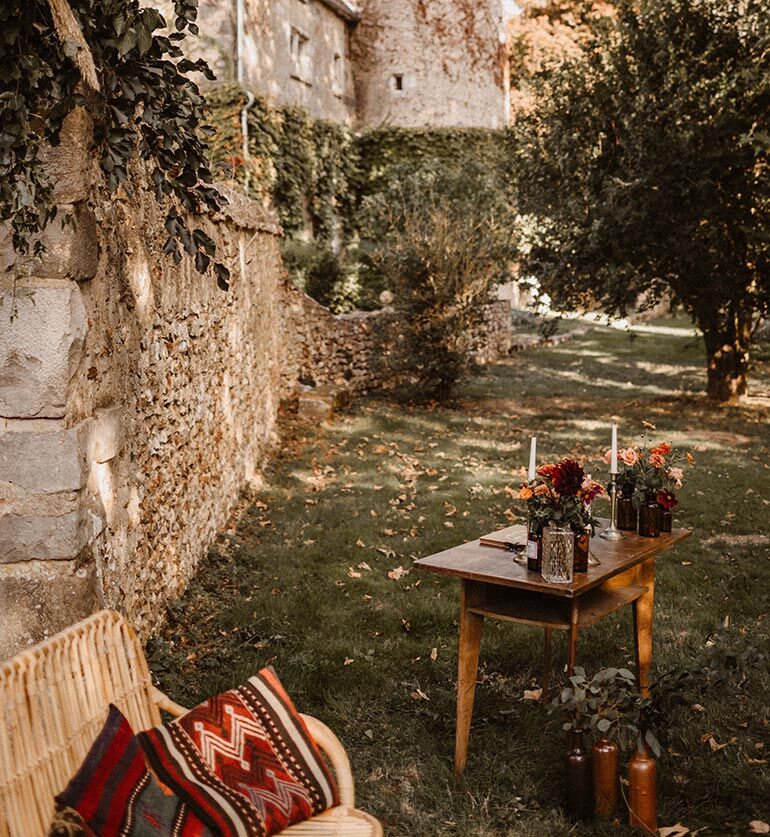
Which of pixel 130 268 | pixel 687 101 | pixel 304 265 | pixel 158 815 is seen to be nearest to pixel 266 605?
pixel 130 268

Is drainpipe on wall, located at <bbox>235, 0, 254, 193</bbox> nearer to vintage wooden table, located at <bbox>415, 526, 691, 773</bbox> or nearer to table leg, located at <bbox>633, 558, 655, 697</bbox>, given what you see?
table leg, located at <bbox>633, 558, 655, 697</bbox>

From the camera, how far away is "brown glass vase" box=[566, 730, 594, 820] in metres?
3.91

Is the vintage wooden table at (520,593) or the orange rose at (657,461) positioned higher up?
the orange rose at (657,461)

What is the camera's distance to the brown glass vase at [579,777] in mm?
3912

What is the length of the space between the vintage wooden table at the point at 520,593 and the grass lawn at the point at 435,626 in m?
0.37

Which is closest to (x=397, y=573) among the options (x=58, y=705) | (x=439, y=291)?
(x=58, y=705)

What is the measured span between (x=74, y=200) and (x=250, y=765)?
7.53 feet

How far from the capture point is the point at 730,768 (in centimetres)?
421

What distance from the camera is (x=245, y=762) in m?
3.04

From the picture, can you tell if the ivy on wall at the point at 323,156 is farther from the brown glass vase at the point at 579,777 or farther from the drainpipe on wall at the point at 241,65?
the brown glass vase at the point at 579,777

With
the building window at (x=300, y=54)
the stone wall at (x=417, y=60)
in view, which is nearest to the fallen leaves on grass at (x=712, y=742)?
the building window at (x=300, y=54)

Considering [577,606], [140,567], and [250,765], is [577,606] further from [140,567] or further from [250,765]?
[140,567]

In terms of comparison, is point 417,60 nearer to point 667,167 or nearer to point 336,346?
point 336,346

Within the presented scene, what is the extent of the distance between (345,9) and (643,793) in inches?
830
